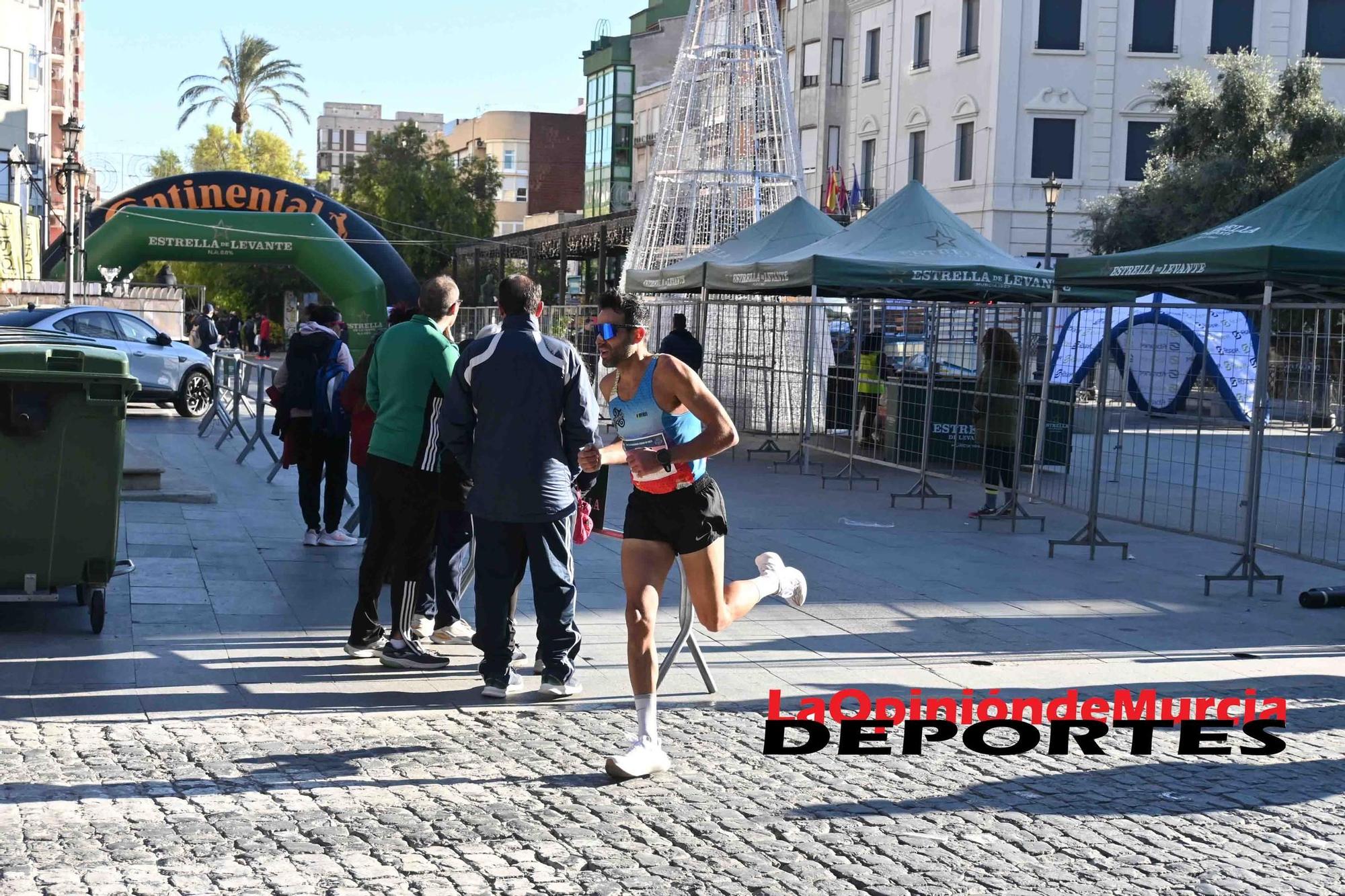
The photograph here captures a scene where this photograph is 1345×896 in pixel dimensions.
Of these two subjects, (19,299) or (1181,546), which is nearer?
(1181,546)

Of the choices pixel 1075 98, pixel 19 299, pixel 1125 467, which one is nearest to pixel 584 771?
pixel 1125 467

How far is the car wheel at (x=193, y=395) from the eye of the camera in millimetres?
24641

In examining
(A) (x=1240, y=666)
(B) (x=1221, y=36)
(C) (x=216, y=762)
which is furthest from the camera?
(B) (x=1221, y=36)

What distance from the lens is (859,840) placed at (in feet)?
16.6

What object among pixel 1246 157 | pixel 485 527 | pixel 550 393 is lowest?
pixel 485 527

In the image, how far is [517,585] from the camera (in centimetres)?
683

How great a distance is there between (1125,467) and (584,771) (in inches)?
279

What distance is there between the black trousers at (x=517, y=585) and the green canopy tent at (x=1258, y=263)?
5.28 m

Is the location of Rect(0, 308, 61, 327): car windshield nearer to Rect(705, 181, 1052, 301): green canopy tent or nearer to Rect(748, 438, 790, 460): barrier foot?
Rect(705, 181, 1052, 301): green canopy tent

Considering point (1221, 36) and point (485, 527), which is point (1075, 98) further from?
point (485, 527)

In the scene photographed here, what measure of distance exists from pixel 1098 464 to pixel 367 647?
6.44 m

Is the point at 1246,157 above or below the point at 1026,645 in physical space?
above

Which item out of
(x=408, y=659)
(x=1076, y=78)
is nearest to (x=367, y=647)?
(x=408, y=659)

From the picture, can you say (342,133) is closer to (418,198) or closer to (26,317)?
(418,198)
